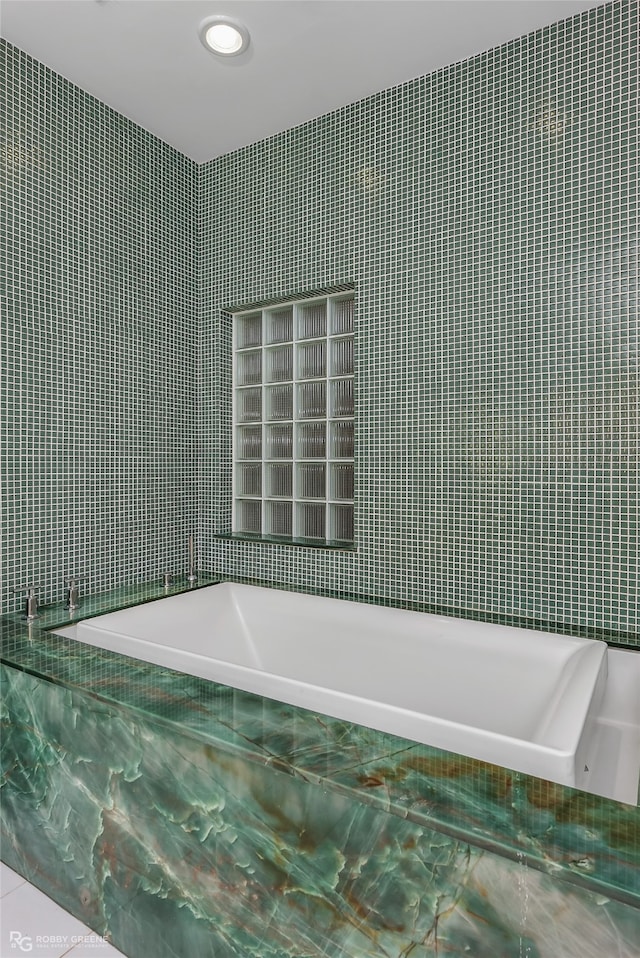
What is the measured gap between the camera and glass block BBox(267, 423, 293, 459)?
2.89 metres

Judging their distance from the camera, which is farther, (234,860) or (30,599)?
(30,599)

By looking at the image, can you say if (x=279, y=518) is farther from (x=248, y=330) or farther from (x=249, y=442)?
(x=248, y=330)

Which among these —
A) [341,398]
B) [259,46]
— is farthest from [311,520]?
[259,46]

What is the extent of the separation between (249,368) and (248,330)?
210mm

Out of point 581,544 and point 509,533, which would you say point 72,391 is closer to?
point 509,533

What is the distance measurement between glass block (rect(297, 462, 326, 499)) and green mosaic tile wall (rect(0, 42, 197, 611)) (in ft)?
2.06

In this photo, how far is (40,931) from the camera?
1548mm

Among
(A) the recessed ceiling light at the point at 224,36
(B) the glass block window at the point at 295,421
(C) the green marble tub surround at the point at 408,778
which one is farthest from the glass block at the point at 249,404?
(C) the green marble tub surround at the point at 408,778

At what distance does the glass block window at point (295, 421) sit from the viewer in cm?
270

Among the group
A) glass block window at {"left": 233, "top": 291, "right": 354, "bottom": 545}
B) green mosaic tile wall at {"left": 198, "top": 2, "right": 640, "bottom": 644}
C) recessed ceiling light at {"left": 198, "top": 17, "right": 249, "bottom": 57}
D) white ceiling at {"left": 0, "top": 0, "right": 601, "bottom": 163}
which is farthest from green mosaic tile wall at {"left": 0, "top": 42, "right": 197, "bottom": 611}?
recessed ceiling light at {"left": 198, "top": 17, "right": 249, "bottom": 57}

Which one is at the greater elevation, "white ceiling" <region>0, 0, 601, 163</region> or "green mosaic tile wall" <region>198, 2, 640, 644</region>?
"white ceiling" <region>0, 0, 601, 163</region>

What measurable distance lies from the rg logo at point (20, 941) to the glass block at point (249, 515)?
72.0 inches

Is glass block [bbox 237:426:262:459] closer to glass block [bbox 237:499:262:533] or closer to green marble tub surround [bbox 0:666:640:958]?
glass block [bbox 237:499:262:533]

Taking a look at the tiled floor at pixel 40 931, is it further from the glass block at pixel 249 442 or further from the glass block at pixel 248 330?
the glass block at pixel 248 330
